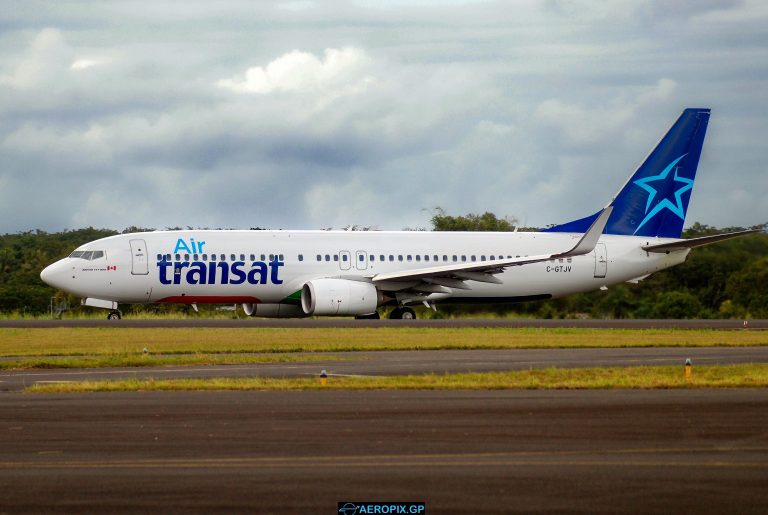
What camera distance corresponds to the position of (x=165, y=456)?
14516mm

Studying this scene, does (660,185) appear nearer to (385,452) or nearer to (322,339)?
(322,339)

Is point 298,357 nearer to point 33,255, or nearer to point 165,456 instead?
point 165,456

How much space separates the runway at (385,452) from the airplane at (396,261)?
87.7 feet

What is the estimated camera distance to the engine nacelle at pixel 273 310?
5112 cm

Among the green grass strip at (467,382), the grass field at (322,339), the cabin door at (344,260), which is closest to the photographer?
the green grass strip at (467,382)

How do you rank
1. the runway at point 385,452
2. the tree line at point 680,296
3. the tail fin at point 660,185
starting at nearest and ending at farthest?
the runway at point 385,452 → the tail fin at point 660,185 → the tree line at point 680,296

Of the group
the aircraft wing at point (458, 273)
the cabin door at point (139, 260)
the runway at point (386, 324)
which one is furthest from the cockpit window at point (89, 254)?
the aircraft wing at point (458, 273)

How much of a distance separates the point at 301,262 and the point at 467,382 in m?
26.5

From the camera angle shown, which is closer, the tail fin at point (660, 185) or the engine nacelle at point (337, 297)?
the engine nacelle at point (337, 297)

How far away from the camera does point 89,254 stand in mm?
48344

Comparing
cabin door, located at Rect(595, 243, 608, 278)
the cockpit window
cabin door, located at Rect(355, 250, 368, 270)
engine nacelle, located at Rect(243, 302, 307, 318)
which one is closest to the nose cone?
the cockpit window

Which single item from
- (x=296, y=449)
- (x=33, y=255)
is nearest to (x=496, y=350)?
(x=296, y=449)

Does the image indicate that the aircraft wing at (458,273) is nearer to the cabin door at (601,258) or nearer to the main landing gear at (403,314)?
the main landing gear at (403,314)

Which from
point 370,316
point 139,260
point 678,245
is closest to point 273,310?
point 370,316
